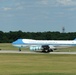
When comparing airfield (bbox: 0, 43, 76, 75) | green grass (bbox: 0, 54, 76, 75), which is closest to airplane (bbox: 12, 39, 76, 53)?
airfield (bbox: 0, 43, 76, 75)

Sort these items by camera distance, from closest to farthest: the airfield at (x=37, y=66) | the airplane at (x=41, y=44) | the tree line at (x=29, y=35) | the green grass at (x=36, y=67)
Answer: the green grass at (x=36, y=67) → the airfield at (x=37, y=66) → the airplane at (x=41, y=44) → the tree line at (x=29, y=35)

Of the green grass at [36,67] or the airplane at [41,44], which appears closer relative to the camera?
the green grass at [36,67]

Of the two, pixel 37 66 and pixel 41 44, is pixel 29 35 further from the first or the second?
pixel 37 66

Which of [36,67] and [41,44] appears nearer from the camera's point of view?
[36,67]

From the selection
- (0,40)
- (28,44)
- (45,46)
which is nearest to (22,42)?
(28,44)

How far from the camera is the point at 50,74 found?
27.3 m

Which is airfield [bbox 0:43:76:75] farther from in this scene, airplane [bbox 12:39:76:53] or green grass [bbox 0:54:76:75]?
airplane [bbox 12:39:76:53]

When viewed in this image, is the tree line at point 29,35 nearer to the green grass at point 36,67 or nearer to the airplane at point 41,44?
the airplane at point 41,44

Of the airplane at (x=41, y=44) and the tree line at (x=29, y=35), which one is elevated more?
the tree line at (x=29, y=35)

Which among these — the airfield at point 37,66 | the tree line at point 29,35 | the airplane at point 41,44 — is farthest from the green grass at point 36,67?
the tree line at point 29,35

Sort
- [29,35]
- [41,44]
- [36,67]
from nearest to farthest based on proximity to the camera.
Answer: [36,67] → [41,44] → [29,35]

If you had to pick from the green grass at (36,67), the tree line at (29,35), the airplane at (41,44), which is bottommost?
the green grass at (36,67)

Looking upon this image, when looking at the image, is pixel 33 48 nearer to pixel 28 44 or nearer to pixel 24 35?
pixel 28 44

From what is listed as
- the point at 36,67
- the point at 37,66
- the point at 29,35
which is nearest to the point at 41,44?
the point at 37,66
